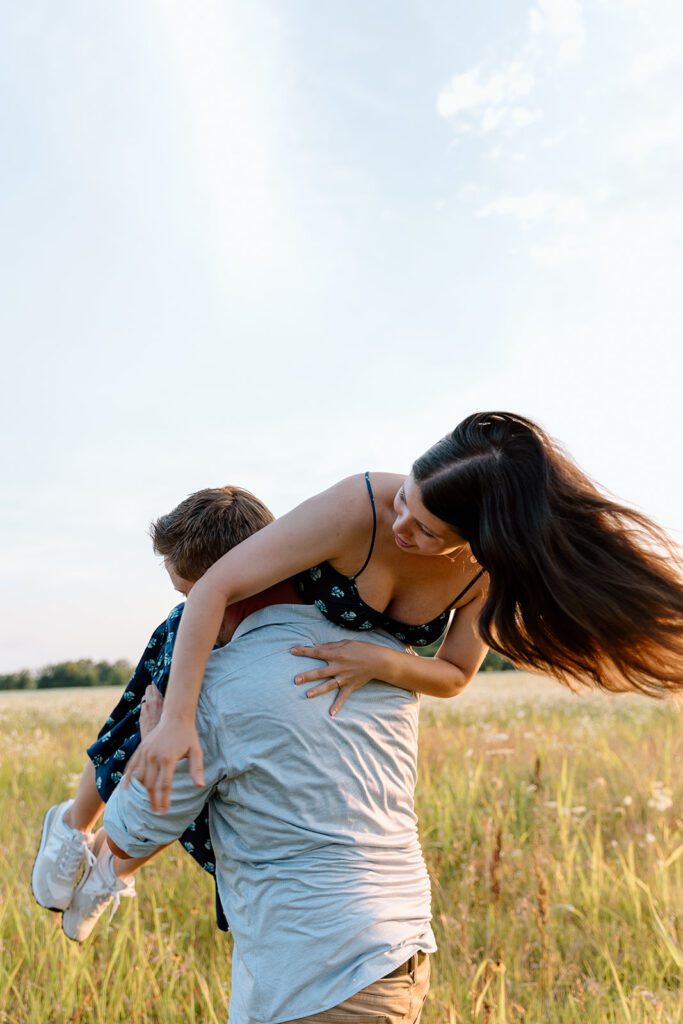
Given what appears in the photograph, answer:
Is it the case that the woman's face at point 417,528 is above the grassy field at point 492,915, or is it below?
above

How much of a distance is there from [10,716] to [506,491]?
10275 mm

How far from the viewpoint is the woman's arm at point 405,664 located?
2129 mm

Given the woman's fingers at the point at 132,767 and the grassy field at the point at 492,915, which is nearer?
the woman's fingers at the point at 132,767

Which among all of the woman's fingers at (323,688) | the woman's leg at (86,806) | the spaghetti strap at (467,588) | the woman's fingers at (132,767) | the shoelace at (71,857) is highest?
the spaghetti strap at (467,588)

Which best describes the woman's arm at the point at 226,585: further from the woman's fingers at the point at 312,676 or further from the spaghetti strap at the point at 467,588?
the spaghetti strap at the point at 467,588

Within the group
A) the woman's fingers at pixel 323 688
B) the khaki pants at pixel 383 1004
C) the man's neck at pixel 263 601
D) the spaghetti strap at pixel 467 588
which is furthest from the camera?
the spaghetti strap at pixel 467 588

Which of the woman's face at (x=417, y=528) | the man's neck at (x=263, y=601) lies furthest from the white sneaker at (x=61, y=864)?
the woman's face at (x=417, y=528)

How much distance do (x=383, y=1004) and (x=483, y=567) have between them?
96 centimetres

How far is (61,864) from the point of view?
2934mm

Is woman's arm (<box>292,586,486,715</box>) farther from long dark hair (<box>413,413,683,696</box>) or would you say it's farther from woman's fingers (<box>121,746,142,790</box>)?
woman's fingers (<box>121,746,142,790</box>)

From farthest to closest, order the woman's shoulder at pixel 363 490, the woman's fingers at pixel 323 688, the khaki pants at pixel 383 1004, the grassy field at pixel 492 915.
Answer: the grassy field at pixel 492 915 → the woman's shoulder at pixel 363 490 → the woman's fingers at pixel 323 688 → the khaki pants at pixel 383 1004

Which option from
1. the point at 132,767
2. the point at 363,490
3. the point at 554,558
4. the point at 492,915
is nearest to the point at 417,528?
the point at 363,490

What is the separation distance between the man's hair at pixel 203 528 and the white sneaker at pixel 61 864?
37.6 inches

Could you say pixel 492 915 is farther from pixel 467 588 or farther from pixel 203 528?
pixel 203 528
